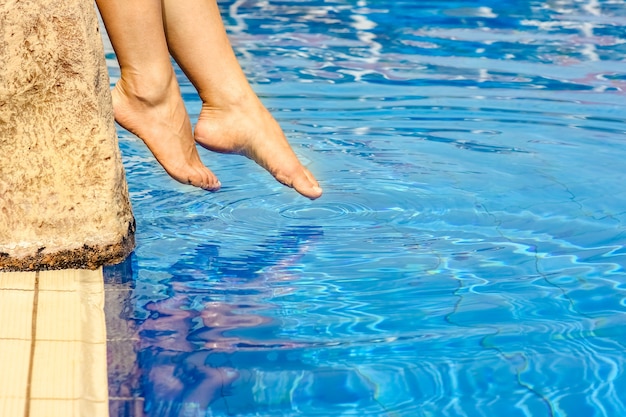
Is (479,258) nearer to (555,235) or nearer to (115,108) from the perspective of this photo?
(555,235)

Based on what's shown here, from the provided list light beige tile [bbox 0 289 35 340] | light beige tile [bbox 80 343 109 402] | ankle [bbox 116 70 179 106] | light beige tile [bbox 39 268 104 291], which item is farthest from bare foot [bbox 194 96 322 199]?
light beige tile [bbox 80 343 109 402]

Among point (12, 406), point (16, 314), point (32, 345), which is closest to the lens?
point (12, 406)

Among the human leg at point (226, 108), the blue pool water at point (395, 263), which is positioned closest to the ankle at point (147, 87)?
the human leg at point (226, 108)

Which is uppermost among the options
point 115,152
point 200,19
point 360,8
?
point 200,19

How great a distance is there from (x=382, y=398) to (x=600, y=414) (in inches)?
19.4

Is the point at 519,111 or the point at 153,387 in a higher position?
the point at 153,387

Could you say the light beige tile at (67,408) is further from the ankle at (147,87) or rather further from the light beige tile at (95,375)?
the ankle at (147,87)

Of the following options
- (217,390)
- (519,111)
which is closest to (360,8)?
(519,111)

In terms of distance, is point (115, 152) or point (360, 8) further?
point (360, 8)

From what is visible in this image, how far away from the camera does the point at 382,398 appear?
7.82 ft

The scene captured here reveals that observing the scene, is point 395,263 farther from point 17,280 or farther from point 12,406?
point 12,406

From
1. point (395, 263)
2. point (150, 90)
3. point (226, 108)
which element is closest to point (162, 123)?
point (150, 90)

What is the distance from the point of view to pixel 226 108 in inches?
136

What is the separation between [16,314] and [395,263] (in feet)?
3.80
